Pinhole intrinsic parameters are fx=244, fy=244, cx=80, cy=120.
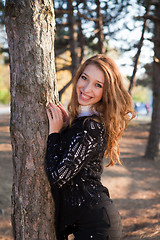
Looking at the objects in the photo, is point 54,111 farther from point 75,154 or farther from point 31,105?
point 75,154

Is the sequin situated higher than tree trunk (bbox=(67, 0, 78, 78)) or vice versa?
tree trunk (bbox=(67, 0, 78, 78))

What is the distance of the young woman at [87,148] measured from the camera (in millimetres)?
1618

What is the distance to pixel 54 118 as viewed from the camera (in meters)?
1.89

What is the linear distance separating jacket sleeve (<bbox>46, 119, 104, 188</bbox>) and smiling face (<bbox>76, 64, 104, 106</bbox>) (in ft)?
0.74

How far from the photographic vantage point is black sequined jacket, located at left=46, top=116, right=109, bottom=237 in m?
1.58

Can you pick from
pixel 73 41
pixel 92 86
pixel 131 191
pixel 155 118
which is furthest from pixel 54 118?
pixel 155 118

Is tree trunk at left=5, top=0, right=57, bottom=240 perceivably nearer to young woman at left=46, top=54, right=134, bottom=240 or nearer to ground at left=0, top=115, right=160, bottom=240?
young woman at left=46, top=54, right=134, bottom=240

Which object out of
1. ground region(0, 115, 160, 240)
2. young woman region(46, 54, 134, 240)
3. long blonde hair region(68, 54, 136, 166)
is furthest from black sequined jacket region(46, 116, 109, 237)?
ground region(0, 115, 160, 240)

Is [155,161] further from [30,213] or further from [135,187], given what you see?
[30,213]

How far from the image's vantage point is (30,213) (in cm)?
195

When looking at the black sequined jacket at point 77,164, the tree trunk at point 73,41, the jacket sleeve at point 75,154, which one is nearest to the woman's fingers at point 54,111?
the black sequined jacket at point 77,164

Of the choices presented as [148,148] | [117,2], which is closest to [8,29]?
[117,2]

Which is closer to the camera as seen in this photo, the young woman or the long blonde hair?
the young woman

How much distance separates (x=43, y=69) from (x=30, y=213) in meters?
1.15
